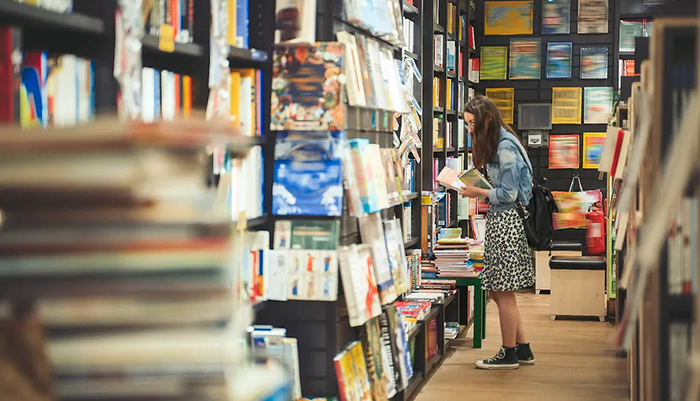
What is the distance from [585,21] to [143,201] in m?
8.88

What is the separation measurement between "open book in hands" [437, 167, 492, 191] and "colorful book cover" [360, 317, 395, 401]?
171 cm

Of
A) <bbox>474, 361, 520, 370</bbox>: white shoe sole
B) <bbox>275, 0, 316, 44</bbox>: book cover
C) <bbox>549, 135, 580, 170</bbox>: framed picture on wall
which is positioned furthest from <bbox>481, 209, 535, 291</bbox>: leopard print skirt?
<bbox>549, 135, 580, 170</bbox>: framed picture on wall

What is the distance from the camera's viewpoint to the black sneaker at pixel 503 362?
5750mm

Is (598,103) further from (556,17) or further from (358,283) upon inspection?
(358,283)

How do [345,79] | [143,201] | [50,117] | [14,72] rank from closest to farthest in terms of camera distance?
[143,201]
[14,72]
[50,117]
[345,79]

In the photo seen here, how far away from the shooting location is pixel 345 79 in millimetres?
3633

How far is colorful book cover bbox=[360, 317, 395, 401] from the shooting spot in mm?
4141

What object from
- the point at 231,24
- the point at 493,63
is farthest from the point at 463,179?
the point at 493,63

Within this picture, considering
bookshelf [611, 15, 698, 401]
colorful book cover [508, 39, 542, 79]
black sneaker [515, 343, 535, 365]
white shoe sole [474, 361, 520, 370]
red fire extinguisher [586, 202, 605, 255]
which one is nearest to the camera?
bookshelf [611, 15, 698, 401]

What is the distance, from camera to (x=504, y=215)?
556 cm

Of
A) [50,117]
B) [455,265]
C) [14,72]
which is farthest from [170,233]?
[455,265]

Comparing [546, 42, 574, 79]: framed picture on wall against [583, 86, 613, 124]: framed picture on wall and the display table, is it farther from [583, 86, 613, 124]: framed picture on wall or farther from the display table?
the display table

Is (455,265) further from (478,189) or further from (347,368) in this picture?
(347,368)

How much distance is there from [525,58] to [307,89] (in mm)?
6385
